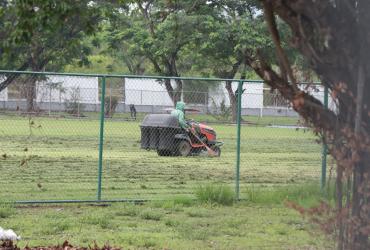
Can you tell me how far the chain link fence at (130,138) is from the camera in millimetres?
12578

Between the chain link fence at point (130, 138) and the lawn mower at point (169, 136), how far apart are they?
0.03 m

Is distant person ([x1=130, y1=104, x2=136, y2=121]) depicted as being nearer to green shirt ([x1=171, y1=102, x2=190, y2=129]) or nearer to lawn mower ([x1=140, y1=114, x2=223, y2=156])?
lawn mower ([x1=140, y1=114, x2=223, y2=156])

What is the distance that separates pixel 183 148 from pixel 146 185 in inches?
91.0

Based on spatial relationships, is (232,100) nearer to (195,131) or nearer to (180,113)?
(180,113)

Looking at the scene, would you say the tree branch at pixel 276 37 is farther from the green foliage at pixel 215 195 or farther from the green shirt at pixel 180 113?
the green shirt at pixel 180 113

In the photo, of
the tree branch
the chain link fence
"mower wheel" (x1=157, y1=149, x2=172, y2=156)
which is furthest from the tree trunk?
the tree branch

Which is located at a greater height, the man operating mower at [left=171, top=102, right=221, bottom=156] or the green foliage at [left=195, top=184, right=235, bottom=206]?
the man operating mower at [left=171, top=102, right=221, bottom=156]

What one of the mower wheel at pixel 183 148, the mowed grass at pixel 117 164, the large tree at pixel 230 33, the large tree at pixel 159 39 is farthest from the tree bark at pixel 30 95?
the large tree at pixel 230 33

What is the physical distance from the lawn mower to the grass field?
0.27 metres

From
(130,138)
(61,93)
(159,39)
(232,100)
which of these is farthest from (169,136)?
(159,39)

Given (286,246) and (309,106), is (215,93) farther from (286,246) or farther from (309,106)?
(309,106)

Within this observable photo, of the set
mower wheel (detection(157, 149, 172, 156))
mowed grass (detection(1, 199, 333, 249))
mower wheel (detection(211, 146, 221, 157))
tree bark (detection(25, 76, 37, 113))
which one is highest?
tree bark (detection(25, 76, 37, 113))

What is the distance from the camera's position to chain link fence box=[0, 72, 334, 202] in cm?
1258

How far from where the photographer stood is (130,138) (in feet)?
57.4
